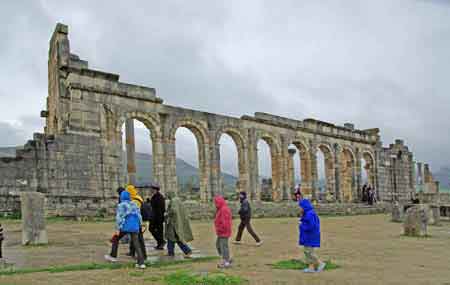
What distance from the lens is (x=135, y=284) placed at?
686cm

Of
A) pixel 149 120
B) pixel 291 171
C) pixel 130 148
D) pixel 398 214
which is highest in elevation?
pixel 149 120

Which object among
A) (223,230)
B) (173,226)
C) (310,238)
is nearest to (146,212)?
(173,226)

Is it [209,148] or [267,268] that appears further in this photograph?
[209,148]

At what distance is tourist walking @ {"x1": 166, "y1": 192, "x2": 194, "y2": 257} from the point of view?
946 cm

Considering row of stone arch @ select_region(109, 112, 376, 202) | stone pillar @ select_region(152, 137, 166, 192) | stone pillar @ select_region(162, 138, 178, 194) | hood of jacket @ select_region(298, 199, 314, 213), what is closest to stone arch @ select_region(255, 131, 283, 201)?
row of stone arch @ select_region(109, 112, 376, 202)

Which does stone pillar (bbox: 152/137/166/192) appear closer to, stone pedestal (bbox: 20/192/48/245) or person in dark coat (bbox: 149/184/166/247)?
stone pedestal (bbox: 20/192/48/245)

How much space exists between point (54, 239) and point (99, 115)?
9.48 meters

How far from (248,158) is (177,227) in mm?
17559

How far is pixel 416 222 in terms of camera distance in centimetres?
1461

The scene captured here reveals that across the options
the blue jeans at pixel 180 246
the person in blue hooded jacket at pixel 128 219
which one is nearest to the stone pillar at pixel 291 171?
the blue jeans at pixel 180 246

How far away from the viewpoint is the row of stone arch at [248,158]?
22.8 m

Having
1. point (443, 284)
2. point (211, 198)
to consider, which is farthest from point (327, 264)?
point (211, 198)

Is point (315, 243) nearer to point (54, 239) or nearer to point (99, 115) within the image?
point (54, 239)

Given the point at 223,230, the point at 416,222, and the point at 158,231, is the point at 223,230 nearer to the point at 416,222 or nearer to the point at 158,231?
the point at 158,231
